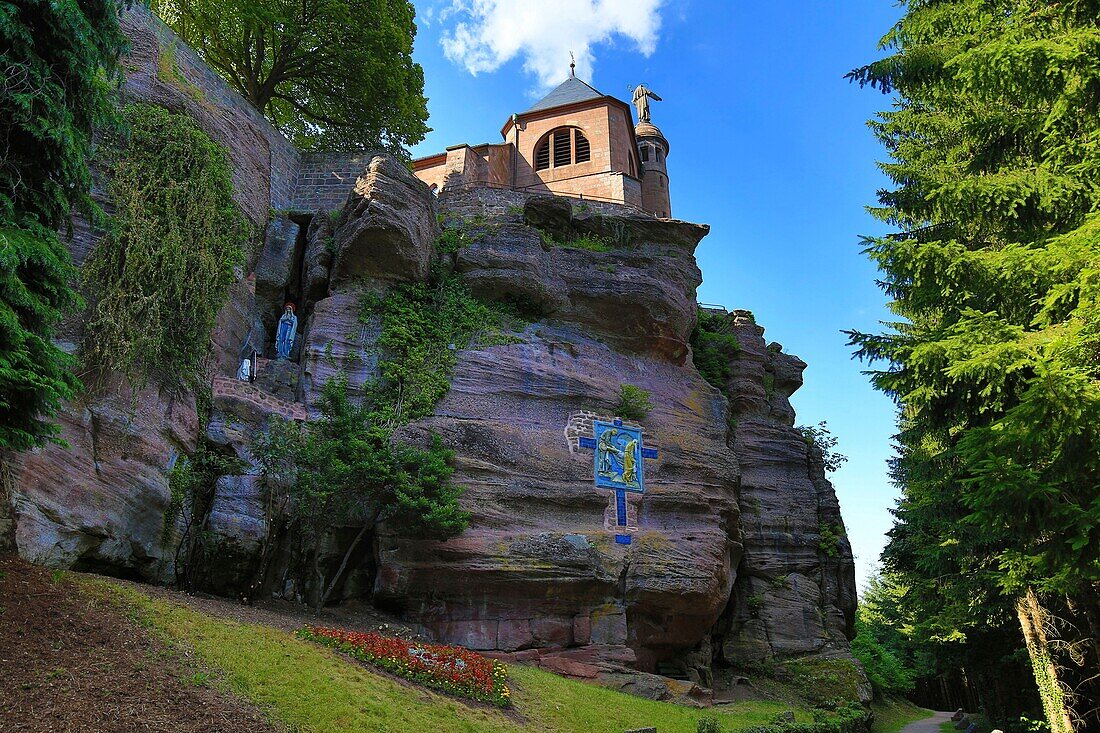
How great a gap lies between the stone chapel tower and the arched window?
414 centimetres

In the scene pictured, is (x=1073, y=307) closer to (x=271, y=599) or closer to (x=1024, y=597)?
(x=1024, y=597)

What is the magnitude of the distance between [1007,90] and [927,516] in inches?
411

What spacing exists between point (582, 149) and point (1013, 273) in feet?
93.8

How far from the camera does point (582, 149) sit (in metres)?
36.0

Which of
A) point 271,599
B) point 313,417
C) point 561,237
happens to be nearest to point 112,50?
point 313,417

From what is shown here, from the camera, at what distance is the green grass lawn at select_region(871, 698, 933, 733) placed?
24.0 metres

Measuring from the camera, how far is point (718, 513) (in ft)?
59.6

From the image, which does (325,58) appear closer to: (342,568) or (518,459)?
(518,459)

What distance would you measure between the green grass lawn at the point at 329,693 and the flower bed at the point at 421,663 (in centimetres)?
33

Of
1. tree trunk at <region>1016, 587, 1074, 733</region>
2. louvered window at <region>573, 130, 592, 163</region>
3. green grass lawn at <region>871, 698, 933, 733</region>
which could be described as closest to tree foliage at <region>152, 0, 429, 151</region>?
louvered window at <region>573, 130, 592, 163</region>

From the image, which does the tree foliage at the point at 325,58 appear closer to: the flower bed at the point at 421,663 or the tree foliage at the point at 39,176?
the tree foliage at the point at 39,176

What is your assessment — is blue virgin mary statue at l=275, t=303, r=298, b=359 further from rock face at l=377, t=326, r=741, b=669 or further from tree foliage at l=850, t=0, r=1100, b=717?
tree foliage at l=850, t=0, r=1100, b=717

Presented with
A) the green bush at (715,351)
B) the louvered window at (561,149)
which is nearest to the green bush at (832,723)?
the green bush at (715,351)

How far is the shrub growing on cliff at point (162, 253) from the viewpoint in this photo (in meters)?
12.6
